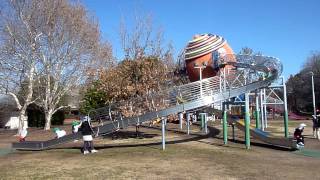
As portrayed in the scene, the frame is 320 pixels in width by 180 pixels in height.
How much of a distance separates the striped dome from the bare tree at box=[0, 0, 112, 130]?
11798 mm

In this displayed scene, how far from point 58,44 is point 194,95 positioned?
2124 centimetres

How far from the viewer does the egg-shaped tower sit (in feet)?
105

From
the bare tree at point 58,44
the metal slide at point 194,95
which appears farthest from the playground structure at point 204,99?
the bare tree at point 58,44

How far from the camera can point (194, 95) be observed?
24062 mm

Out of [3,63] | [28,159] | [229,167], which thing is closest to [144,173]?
[229,167]

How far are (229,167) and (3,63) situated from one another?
28946 mm

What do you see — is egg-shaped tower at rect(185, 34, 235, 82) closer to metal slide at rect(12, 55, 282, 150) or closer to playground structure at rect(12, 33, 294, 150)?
playground structure at rect(12, 33, 294, 150)

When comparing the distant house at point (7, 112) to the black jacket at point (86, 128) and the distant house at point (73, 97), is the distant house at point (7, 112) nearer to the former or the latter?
the distant house at point (73, 97)

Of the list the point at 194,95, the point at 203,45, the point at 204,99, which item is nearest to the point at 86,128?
the point at 204,99

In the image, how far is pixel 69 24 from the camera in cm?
4194

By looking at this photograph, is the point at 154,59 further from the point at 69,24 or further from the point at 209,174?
the point at 209,174

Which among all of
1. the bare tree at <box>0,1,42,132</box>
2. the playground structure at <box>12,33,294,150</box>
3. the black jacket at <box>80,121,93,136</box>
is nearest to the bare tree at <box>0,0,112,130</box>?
the bare tree at <box>0,1,42,132</box>

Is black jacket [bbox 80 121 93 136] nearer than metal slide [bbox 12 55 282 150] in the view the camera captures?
Yes

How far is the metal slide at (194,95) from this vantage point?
22328mm
